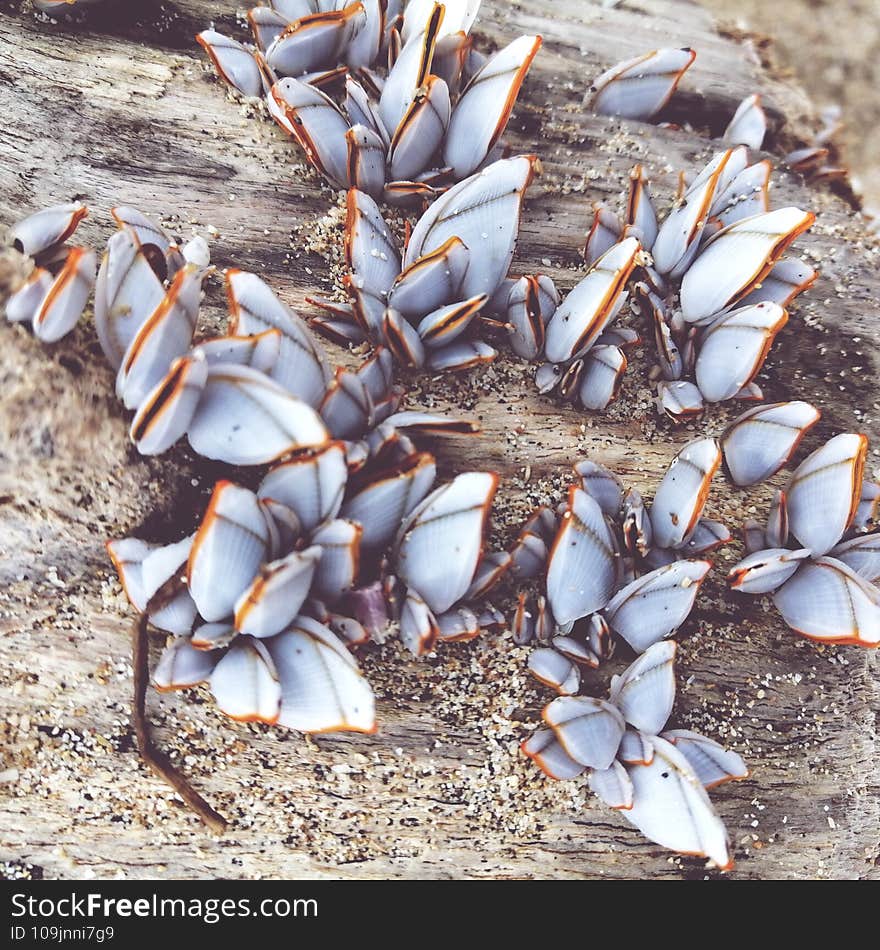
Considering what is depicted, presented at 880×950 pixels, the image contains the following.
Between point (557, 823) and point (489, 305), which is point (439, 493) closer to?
point (489, 305)

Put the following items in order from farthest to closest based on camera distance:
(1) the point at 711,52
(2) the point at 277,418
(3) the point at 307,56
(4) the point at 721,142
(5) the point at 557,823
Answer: (1) the point at 711,52, (4) the point at 721,142, (3) the point at 307,56, (5) the point at 557,823, (2) the point at 277,418

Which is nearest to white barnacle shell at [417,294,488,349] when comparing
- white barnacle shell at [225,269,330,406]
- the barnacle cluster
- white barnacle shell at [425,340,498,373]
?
white barnacle shell at [425,340,498,373]

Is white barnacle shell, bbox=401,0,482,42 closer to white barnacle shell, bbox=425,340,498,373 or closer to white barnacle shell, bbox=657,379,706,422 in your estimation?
white barnacle shell, bbox=425,340,498,373

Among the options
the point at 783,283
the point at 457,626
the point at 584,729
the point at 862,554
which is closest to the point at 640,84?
the point at 783,283

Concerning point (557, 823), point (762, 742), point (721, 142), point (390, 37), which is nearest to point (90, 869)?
point (557, 823)

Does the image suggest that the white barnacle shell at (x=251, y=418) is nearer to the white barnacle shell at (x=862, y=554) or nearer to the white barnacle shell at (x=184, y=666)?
Result: the white barnacle shell at (x=184, y=666)
